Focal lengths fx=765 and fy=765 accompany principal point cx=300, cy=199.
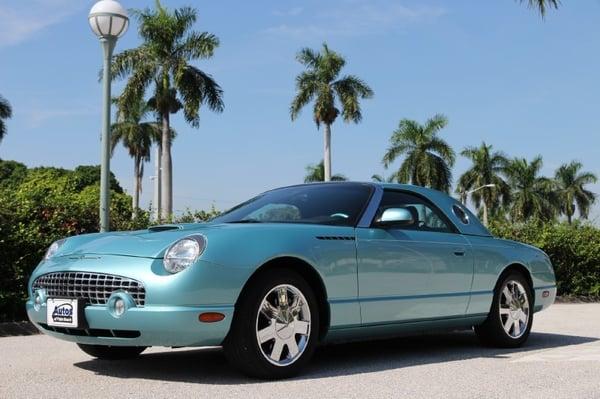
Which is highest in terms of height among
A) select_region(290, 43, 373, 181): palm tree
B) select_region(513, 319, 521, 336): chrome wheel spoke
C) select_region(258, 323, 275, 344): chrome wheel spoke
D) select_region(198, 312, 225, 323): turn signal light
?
select_region(290, 43, 373, 181): palm tree

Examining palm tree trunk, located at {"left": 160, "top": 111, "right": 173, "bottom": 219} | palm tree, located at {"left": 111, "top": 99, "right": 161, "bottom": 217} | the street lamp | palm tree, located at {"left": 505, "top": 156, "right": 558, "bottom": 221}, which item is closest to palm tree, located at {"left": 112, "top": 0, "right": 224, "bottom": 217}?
palm tree trunk, located at {"left": 160, "top": 111, "right": 173, "bottom": 219}

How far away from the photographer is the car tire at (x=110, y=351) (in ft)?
19.4

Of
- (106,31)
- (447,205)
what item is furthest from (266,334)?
(106,31)

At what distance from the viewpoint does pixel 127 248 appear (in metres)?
5.00

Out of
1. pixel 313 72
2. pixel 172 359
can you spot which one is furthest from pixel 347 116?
pixel 172 359

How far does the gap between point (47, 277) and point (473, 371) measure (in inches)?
122

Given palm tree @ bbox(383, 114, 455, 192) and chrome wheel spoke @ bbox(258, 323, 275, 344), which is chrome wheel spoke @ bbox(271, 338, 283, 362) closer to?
chrome wheel spoke @ bbox(258, 323, 275, 344)

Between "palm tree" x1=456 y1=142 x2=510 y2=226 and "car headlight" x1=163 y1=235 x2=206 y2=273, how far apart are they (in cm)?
7428

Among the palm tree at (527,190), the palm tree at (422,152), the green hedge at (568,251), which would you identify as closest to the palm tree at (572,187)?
the palm tree at (527,190)

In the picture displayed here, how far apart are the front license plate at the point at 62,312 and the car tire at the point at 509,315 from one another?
3697mm

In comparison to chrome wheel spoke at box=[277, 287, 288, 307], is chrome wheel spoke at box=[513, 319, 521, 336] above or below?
below

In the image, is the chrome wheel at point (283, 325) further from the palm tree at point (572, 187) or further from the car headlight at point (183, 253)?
the palm tree at point (572, 187)

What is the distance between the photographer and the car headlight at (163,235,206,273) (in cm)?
477

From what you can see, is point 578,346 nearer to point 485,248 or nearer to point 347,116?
point 485,248
